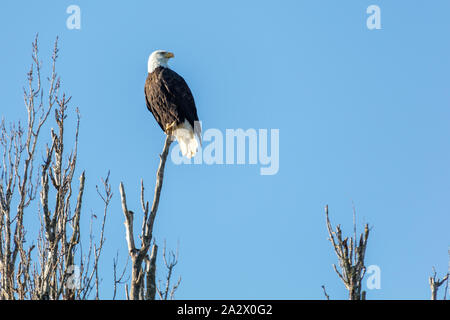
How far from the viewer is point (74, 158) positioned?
8.72 meters

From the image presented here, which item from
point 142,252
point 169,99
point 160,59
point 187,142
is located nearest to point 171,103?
point 169,99

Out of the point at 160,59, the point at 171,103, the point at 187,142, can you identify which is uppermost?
the point at 160,59

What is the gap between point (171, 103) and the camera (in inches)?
473

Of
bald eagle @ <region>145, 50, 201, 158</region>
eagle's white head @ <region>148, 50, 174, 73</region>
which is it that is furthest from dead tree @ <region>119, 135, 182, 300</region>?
eagle's white head @ <region>148, 50, 174, 73</region>

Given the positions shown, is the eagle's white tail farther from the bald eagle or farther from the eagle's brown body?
the eagle's brown body

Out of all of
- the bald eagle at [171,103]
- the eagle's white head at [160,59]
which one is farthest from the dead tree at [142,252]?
the eagle's white head at [160,59]

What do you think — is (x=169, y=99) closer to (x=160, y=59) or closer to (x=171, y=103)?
(x=171, y=103)

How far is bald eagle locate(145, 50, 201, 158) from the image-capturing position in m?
12.1

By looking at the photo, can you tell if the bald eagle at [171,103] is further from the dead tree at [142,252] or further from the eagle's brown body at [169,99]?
the dead tree at [142,252]

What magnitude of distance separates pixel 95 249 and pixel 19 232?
6.33 ft

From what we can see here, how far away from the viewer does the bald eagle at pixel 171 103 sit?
12.1m
